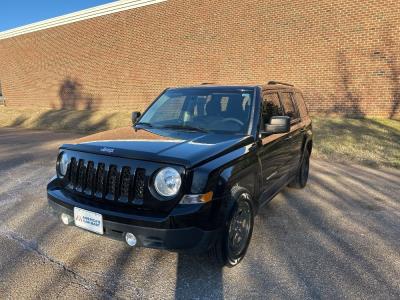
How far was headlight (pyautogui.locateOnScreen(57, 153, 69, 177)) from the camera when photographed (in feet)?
11.3

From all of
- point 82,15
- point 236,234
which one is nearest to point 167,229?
point 236,234

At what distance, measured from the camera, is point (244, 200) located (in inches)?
131

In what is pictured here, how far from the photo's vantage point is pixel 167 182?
2.84 m

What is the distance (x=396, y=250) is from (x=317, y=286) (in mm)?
1265

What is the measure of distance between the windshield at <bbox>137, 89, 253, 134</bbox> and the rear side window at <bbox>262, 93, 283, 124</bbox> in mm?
224

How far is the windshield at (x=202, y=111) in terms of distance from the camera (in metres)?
3.88

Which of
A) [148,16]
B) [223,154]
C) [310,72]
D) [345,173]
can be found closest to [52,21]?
[148,16]

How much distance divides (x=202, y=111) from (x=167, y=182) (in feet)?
5.04

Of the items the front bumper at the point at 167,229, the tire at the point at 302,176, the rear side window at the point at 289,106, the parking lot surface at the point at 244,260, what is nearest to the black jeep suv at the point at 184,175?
the front bumper at the point at 167,229

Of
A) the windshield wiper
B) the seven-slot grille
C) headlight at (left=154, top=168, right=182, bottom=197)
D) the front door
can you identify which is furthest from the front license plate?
the front door

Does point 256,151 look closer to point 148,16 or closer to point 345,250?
point 345,250

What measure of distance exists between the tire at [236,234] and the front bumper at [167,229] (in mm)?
173

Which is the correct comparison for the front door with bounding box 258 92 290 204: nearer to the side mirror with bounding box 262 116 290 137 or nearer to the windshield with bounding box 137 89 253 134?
the side mirror with bounding box 262 116 290 137

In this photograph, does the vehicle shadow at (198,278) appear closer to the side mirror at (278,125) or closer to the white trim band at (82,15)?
the side mirror at (278,125)
